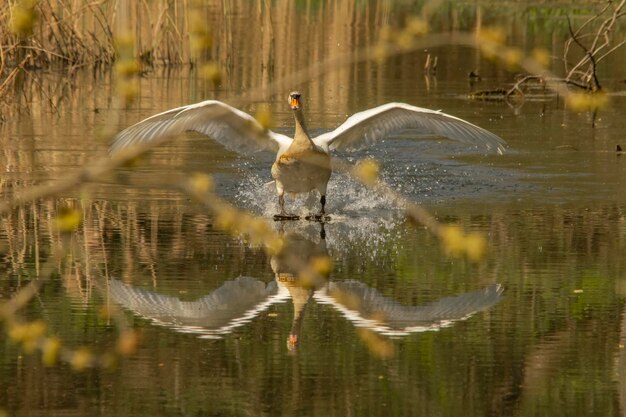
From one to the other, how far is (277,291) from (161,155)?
19.8 ft

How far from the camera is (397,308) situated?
7.71m

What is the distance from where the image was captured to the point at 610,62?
25.4m

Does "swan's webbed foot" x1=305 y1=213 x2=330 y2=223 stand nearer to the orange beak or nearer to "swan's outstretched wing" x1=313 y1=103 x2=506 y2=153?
"swan's outstretched wing" x1=313 y1=103 x2=506 y2=153

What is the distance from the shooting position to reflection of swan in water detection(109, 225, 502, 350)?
24.0 feet

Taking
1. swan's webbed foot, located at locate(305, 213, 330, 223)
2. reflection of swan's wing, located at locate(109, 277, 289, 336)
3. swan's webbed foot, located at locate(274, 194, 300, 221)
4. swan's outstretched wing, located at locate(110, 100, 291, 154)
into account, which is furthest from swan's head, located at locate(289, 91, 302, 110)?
reflection of swan's wing, located at locate(109, 277, 289, 336)

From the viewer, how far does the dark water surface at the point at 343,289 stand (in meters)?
5.98

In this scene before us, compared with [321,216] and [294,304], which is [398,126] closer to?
[321,216]

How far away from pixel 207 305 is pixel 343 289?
88cm

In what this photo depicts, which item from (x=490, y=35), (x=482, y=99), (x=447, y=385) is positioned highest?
(x=482, y=99)

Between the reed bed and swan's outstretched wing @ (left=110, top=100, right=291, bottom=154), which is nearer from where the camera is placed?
swan's outstretched wing @ (left=110, top=100, right=291, bottom=154)

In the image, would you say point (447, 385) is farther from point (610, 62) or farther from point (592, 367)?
point (610, 62)

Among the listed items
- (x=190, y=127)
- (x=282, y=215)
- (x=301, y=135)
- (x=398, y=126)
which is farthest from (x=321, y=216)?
(x=190, y=127)

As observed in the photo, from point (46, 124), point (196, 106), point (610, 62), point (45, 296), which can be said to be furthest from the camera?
point (610, 62)

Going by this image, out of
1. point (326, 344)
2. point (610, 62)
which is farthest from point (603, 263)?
point (610, 62)
